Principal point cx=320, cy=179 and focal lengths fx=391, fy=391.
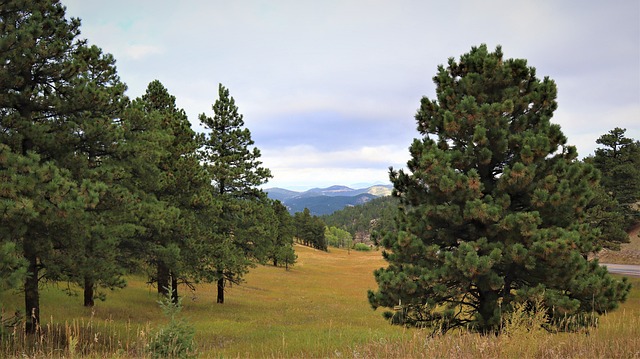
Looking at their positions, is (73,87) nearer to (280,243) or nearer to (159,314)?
(159,314)

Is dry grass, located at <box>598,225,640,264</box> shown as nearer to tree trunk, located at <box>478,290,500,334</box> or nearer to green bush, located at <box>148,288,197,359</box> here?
tree trunk, located at <box>478,290,500,334</box>

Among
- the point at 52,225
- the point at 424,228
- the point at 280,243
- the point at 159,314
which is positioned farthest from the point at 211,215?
the point at 280,243

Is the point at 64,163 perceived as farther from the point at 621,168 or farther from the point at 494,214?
the point at 621,168

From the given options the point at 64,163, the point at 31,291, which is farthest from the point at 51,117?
the point at 31,291

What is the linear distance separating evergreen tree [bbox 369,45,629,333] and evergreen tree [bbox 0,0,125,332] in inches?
331

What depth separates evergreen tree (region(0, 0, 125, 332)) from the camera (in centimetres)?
1002

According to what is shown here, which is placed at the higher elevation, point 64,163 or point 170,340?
point 64,163

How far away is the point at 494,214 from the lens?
9.49 metres

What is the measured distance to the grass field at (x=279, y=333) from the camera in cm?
590

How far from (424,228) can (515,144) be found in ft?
10.8

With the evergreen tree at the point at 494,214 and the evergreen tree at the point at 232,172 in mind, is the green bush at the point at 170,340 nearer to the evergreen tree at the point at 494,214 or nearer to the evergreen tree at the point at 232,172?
the evergreen tree at the point at 494,214

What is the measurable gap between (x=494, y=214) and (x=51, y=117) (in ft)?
42.1

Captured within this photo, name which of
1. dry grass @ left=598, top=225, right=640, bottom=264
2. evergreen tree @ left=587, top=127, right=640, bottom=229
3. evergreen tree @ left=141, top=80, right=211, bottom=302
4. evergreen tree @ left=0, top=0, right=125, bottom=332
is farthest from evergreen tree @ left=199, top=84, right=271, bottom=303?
dry grass @ left=598, top=225, right=640, bottom=264

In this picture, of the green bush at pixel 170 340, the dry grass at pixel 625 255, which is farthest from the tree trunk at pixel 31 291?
the dry grass at pixel 625 255
